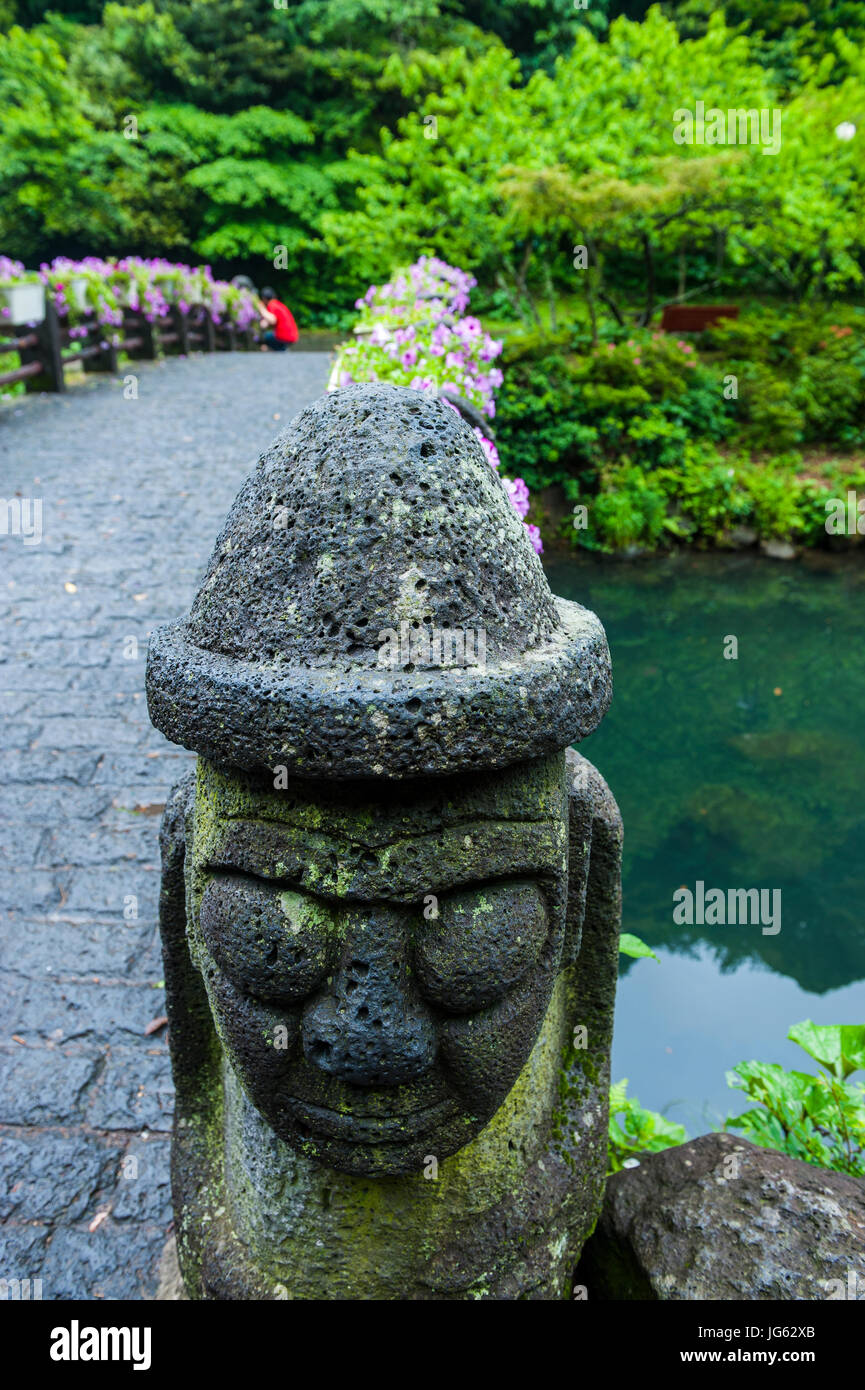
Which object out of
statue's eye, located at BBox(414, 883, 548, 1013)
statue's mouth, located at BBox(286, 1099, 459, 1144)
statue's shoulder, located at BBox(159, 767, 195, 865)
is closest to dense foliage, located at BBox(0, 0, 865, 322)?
statue's shoulder, located at BBox(159, 767, 195, 865)

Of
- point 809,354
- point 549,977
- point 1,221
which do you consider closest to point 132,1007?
point 549,977

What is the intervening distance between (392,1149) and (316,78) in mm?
25707

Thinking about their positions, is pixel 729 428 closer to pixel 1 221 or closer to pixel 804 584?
pixel 804 584

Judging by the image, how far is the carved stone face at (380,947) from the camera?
125 centimetres

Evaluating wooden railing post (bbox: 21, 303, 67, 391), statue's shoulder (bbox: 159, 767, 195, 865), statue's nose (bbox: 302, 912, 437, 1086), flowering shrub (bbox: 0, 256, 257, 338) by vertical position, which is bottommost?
statue's nose (bbox: 302, 912, 437, 1086)

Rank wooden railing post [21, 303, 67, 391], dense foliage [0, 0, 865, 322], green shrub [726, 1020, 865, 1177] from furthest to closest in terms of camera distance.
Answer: dense foliage [0, 0, 865, 322]
wooden railing post [21, 303, 67, 391]
green shrub [726, 1020, 865, 1177]

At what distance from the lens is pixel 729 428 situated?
41.6ft

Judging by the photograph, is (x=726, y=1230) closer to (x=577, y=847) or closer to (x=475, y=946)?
(x=577, y=847)

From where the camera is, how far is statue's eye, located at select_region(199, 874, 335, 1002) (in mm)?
1261

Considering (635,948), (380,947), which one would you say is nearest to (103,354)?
(635,948)

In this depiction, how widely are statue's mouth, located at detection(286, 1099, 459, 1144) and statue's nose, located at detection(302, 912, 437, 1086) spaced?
0.30 ft

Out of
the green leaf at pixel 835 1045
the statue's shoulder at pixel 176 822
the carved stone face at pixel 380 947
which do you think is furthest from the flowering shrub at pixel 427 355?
the carved stone face at pixel 380 947

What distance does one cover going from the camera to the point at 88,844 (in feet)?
13.1

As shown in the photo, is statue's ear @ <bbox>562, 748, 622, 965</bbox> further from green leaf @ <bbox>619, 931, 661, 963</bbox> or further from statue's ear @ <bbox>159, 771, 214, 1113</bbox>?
green leaf @ <bbox>619, 931, 661, 963</bbox>
